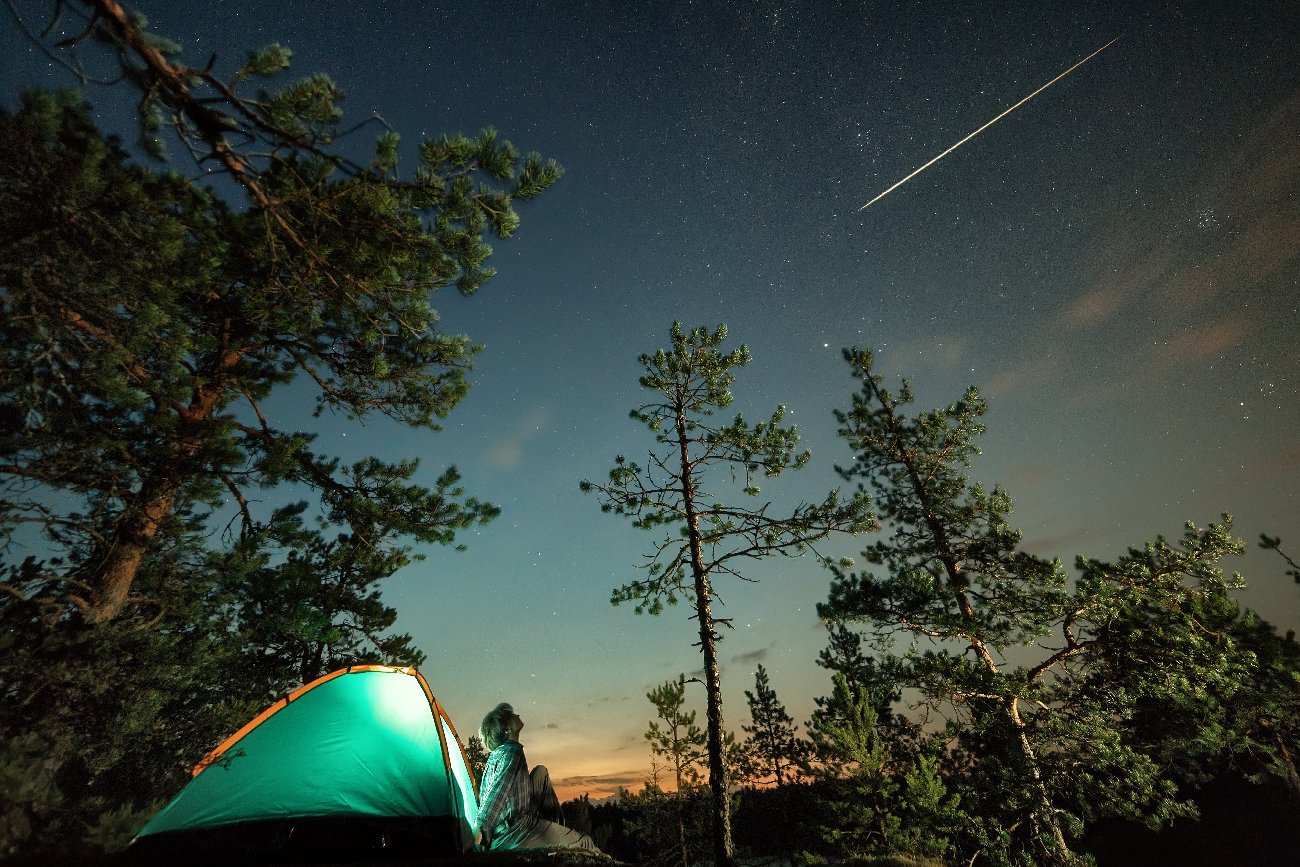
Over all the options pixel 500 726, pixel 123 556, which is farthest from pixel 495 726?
pixel 123 556

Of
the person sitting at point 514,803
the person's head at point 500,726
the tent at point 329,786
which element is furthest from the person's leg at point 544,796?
the tent at point 329,786

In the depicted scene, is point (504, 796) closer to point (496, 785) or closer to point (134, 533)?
point (496, 785)

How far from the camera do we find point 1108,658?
35.8 ft

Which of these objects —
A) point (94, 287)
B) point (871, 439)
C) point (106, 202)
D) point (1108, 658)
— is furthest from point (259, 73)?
point (1108, 658)

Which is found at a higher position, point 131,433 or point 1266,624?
point 131,433

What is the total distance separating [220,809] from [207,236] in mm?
6321

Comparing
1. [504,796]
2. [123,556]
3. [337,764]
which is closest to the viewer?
[504,796]

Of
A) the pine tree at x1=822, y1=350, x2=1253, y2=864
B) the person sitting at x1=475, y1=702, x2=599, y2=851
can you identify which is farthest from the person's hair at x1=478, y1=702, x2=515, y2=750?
the pine tree at x1=822, y1=350, x2=1253, y2=864

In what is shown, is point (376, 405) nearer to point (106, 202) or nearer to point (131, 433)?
point (131, 433)

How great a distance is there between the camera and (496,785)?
5312mm

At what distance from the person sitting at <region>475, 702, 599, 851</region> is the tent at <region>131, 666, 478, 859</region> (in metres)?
0.68

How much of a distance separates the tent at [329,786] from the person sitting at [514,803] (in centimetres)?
68

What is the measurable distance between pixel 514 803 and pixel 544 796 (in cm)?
41

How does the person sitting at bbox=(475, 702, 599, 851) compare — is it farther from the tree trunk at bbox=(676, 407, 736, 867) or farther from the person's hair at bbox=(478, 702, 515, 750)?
the tree trunk at bbox=(676, 407, 736, 867)
